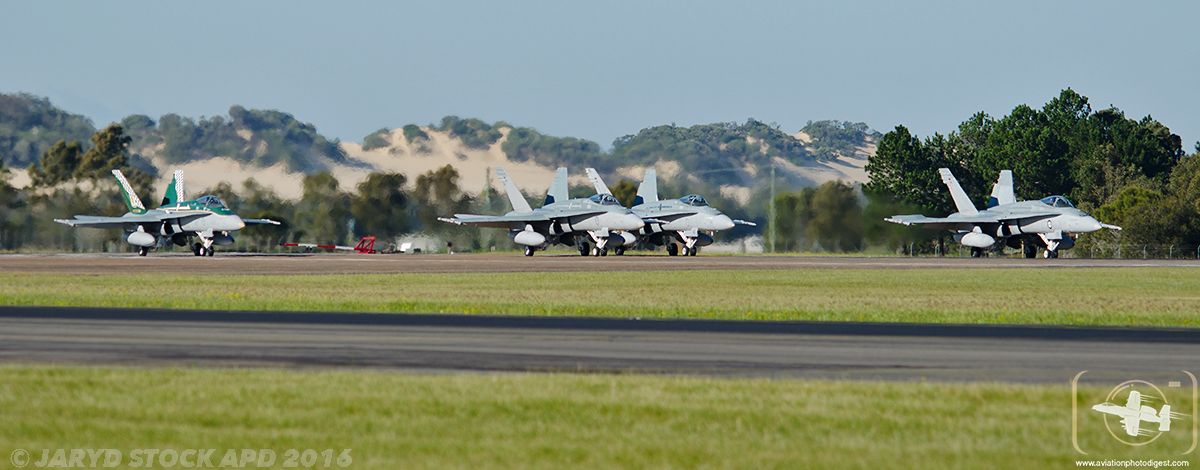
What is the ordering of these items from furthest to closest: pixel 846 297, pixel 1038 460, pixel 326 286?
pixel 326 286, pixel 846 297, pixel 1038 460

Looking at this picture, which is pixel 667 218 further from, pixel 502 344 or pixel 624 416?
pixel 624 416

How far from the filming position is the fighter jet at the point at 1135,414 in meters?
7.48

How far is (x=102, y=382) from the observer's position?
9219mm

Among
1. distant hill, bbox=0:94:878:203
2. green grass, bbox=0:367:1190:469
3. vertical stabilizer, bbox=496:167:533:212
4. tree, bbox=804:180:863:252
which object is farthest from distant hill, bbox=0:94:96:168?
green grass, bbox=0:367:1190:469

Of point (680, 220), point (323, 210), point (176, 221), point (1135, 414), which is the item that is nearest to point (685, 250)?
point (680, 220)

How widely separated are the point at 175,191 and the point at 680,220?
29.2 metres

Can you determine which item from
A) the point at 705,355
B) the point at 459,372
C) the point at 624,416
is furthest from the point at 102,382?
the point at 705,355

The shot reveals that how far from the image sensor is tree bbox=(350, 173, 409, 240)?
62.4 metres

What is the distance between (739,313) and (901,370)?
8.53 meters

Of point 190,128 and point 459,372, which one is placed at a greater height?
point 190,128

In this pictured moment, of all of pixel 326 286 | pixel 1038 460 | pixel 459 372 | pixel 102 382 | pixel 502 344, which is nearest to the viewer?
pixel 1038 460

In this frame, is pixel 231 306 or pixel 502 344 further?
pixel 231 306

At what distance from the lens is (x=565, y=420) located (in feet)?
25.2

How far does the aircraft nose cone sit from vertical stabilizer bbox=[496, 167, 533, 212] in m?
12.1
